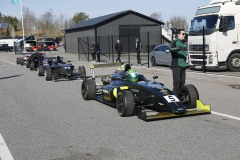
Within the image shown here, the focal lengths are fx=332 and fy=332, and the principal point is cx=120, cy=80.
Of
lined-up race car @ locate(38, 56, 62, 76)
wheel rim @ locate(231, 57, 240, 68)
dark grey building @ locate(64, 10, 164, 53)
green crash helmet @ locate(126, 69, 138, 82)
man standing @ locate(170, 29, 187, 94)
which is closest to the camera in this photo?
green crash helmet @ locate(126, 69, 138, 82)

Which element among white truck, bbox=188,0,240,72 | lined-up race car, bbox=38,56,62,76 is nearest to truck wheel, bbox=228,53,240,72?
white truck, bbox=188,0,240,72

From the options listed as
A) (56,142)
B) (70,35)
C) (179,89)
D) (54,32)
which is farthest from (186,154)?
(54,32)

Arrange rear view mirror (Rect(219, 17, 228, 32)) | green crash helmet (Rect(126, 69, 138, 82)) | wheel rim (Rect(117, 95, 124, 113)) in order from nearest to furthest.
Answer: wheel rim (Rect(117, 95, 124, 113)), green crash helmet (Rect(126, 69, 138, 82)), rear view mirror (Rect(219, 17, 228, 32))

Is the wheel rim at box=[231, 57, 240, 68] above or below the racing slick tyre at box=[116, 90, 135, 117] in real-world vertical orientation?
above

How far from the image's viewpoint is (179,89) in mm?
8047

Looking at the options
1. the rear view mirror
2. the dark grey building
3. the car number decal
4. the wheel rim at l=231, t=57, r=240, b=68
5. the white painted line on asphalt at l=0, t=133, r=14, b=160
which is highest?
the dark grey building

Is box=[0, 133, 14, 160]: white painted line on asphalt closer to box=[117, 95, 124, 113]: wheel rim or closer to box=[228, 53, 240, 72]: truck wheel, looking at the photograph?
box=[117, 95, 124, 113]: wheel rim

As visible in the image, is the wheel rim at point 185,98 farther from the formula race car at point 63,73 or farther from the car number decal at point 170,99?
the formula race car at point 63,73

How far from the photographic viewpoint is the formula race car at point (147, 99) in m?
6.80

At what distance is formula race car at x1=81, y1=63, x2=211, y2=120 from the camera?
680cm

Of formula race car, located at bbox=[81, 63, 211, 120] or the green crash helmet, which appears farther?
the green crash helmet

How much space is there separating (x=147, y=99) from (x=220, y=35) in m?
10.2

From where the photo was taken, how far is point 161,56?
2142 cm

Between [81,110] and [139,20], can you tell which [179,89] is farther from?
[139,20]
